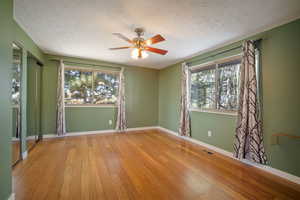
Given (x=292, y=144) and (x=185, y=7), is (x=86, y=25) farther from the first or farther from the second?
(x=292, y=144)

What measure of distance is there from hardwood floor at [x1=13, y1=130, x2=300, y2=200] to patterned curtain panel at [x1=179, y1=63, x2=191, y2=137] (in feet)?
2.86

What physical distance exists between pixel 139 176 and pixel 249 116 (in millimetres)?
2183

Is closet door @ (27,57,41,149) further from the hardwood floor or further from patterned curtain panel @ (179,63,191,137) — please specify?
patterned curtain panel @ (179,63,191,137)

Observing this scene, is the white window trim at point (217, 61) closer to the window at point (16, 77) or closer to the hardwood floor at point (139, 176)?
the hardwood floor at point (139, 176)

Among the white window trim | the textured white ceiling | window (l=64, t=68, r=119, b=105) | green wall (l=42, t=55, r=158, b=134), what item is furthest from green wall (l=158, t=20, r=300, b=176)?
window (l=64, t=68, r=119, b=105)

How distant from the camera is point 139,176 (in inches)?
79.7

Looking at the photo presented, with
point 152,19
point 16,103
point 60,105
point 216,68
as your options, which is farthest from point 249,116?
point 60,105

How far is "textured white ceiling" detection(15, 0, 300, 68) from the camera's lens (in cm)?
172

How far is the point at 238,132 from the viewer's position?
2506 millimetres

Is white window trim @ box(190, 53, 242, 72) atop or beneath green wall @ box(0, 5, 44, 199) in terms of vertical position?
atop

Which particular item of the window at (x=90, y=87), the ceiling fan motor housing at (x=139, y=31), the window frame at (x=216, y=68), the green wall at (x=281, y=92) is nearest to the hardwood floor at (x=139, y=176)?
the green wall at (x=281, y=92)

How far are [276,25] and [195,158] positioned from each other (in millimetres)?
2760

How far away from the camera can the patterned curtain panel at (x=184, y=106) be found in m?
3.81

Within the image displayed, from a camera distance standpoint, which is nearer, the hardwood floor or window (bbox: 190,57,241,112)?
the hardwood floor
